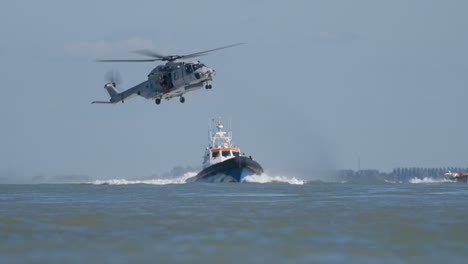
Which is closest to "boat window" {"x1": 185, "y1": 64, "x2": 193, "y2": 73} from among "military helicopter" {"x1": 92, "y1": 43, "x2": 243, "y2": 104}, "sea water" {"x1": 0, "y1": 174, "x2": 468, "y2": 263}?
"military helicopter" {"x1": 92, "y1": 43, "x2": 243, "y2": 104}

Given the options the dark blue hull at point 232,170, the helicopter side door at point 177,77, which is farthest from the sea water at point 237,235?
the dark blue hull at point 232,170

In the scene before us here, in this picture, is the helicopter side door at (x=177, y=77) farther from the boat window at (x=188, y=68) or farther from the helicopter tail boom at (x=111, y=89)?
the helicopter tail boom at (x=111, y=89)

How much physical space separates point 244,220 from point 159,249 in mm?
10303

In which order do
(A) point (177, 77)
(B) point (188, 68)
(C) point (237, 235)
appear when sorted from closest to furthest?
(C) point (237, 235)
(B) point (188, 68)
(A) point (177, 77)

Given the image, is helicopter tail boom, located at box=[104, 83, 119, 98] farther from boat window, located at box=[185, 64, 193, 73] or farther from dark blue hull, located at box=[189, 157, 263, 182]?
dark blue hull, located at box=[189, 157, 263, 182]

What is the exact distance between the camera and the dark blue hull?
106500 millimetres

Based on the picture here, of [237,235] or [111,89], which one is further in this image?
[111,89]

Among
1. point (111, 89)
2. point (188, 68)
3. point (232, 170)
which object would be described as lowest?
point (232, 170)

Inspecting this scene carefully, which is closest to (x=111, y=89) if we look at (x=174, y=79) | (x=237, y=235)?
(x=174, y=79)

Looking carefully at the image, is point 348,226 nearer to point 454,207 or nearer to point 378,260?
point 378,260

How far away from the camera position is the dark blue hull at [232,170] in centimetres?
10650

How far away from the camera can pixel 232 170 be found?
10650 cm

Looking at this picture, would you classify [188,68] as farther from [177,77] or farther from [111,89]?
[111,89]

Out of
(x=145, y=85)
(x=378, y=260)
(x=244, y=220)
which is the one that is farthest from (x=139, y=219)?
(x=145, y=85)
